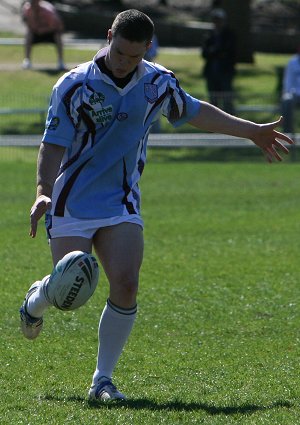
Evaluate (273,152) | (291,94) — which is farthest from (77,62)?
(273,152)

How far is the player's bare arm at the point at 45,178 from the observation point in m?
5.31

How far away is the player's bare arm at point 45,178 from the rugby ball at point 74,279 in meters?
0.24

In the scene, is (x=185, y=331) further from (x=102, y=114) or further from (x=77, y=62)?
(x=77, y=62)

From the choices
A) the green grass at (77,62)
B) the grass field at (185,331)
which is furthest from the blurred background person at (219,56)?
the grass field at (185,331)

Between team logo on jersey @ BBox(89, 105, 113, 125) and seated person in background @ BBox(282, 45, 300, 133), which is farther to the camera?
seated person in background @ BBox(282, 45, 300, 133)

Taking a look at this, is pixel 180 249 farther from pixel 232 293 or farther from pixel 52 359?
pixel 52 359

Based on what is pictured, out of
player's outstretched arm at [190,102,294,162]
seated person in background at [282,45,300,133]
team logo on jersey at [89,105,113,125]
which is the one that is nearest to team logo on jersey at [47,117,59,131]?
team logo on jersey at [89,105,113,125]

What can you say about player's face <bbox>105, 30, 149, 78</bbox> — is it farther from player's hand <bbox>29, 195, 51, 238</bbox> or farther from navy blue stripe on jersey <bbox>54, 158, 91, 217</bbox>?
player's hand <bbox>29, 195, 51, 238</bbox>

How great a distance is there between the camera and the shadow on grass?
550 cm

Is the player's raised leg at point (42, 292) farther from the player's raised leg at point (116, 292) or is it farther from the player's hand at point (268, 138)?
the player's hand at point (268, 138)

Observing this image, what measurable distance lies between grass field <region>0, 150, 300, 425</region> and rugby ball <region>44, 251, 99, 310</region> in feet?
1.84

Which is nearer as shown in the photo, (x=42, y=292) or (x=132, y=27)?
(x=132, y=27)

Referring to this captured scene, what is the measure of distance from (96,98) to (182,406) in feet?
5.24

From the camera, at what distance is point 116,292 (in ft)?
18.7
